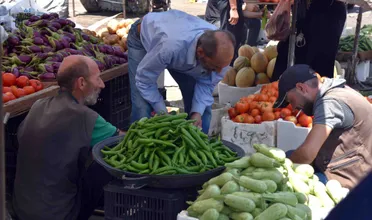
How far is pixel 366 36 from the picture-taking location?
31.1ft

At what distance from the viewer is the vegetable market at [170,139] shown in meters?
3.21

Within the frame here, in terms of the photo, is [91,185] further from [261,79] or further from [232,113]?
[261,79]

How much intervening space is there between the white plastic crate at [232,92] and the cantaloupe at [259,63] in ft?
1.14

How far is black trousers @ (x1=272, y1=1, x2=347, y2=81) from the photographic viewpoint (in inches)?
253

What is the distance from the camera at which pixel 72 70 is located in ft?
12.8

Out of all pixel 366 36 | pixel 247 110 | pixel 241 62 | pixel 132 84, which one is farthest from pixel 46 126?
pixel 366 36

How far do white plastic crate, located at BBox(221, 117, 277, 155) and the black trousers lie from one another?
1.40m

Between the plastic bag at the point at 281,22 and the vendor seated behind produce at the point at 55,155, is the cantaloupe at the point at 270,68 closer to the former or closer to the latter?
the plastic bag at the point at 281,22

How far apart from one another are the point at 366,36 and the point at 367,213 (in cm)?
875

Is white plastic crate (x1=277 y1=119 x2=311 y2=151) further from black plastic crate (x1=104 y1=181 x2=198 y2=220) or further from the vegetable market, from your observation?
black plastic crate (x1=104 y1=181 x2=198 y2=220)

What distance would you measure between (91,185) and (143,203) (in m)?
0.74

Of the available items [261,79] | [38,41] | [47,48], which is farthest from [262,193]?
[261,79]

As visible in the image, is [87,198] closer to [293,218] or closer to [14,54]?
[293,218]

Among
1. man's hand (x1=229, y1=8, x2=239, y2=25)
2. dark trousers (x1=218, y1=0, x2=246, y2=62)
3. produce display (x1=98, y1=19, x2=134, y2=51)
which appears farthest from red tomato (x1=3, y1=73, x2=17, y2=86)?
dark trousers (x1=218, y1=0, x2=246, y2=62)
